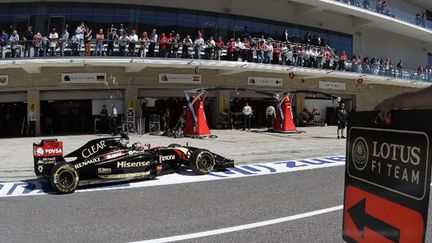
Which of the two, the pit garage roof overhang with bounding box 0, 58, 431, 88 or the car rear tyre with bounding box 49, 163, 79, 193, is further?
the pit garage roof overhang with bounding box 0, 58, 431, 88

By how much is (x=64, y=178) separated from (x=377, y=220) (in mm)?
8014

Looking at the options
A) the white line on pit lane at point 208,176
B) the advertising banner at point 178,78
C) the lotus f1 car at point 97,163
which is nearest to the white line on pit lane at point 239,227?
the white line on pit lane at point 208,176

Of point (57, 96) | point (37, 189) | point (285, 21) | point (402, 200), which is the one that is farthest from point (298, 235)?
point (285, 21)

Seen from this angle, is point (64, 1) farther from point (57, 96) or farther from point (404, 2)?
point (404, 2)

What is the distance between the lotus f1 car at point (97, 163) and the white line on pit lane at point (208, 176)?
0.22m

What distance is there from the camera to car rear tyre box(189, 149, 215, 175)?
1109 cm

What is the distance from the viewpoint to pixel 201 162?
1119 cm

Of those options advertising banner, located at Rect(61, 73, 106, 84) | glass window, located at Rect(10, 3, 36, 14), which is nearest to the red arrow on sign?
advertising banner, located at Rect(61, 73, 106, 84)

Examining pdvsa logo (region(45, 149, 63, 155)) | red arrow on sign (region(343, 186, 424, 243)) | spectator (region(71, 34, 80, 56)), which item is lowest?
pdvsa logo (region(45, 149, 63, 155))

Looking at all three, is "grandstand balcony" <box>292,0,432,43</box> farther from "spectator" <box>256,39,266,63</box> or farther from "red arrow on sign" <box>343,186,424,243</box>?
"red arrow on sign" <box>343,186,424,243</box>

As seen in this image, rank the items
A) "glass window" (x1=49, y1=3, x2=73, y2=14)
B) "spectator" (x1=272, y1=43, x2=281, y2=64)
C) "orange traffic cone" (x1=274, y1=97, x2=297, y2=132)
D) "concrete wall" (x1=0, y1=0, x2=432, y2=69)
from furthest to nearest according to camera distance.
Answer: "concrete wall" (x1=0, y1=0, x2=432, y2=69) → "spectator" (x1=272, y1=43, x2=281, y2=64) → "glass window" (x1=49, y1=3, x2=73, y2=14) → "orange traffic cone" (x1=274, y1=97, x2=297, y2=132)

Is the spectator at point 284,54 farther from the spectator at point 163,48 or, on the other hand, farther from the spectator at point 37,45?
the spectator at point 37,45

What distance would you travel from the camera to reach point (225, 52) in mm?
25969

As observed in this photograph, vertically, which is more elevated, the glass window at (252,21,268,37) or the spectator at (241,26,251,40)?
the glass window at (252,21,268,37)
